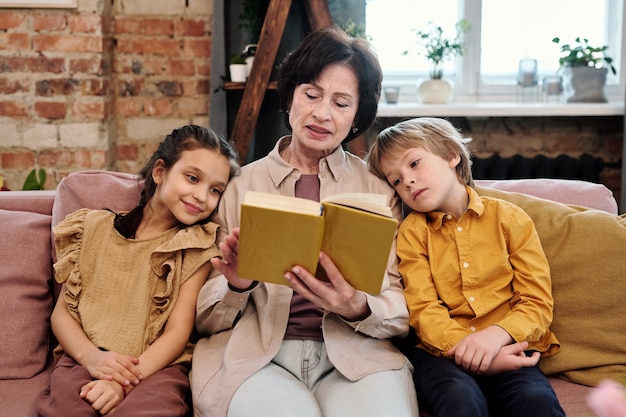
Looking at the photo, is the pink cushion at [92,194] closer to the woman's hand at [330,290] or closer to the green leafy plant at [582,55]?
the woman's hand at [330,290]

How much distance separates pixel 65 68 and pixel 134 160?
54 centimetres

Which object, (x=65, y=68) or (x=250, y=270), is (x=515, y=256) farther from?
(x=65, y=68)

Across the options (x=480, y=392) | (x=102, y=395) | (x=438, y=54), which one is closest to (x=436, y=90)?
(x=438, y=54)

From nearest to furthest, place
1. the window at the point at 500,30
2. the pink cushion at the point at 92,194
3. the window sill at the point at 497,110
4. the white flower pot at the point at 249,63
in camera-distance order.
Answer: the pink cushion at the point at 92,194 → the white flower pot at the point at 249,63 → the window sill at the point at 497,110 → the window at the point at 500,30

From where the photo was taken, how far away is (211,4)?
3318 mm

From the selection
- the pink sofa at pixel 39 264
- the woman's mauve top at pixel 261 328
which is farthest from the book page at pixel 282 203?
the pink sofa at pixel 39 264

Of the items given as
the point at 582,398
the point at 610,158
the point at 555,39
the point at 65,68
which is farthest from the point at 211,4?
the point at 582,398

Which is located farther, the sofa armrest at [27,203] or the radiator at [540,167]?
the radiator at [540,167]

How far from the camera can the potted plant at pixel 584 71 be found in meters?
3.36

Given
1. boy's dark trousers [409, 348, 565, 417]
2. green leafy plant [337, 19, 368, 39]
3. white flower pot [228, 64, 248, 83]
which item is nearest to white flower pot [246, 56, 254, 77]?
white flower pot [228, 64, 248, 83]

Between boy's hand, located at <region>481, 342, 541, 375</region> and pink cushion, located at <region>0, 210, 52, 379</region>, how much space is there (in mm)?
1111

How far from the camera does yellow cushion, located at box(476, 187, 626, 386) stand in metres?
1.67

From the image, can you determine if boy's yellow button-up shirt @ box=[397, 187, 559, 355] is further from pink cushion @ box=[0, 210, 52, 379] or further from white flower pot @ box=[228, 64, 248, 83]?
white flower pot @ box=[228, 64, 248, 83]

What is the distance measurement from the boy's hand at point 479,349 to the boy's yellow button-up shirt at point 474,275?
3 cm
